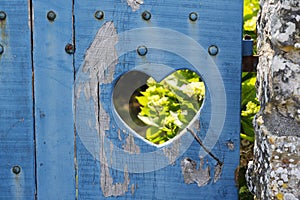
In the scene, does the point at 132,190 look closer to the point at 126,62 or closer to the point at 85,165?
the point at 85,165

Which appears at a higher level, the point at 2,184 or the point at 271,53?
the point at 271,53

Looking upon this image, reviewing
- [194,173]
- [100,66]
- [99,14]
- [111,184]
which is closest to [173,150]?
[194,173]

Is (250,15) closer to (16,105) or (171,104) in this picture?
(171,104)

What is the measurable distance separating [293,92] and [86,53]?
2.41 feet

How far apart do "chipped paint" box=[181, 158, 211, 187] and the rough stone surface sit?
40 centimetres

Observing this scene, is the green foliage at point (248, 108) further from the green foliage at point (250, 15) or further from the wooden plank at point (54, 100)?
the wooden plank at point (54, 100)

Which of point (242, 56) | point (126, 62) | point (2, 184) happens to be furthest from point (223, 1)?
point (2, 184)

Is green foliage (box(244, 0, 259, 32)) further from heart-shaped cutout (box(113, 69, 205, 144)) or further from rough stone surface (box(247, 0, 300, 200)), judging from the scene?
rough stone surface (box(247, 0, 300, 200))

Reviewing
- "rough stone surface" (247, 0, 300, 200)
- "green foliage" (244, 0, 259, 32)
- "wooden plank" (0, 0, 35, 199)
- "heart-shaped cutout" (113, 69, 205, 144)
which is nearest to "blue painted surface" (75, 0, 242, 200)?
"wooden plank" (0, 0, 35, 199)

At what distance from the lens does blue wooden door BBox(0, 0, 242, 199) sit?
2158 mm

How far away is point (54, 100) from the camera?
220cm

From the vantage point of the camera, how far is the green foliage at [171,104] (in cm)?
288

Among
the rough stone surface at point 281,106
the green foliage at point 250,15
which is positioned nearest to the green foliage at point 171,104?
the green foliage at point 250,15

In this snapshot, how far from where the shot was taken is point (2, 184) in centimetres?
225
